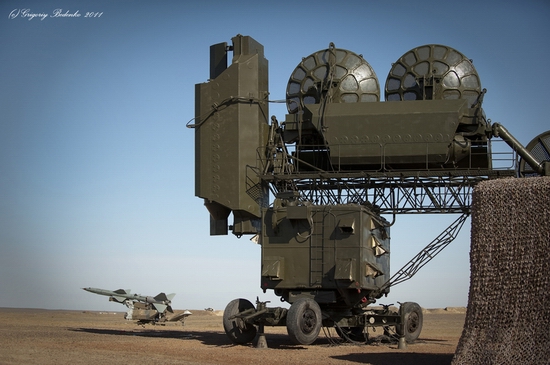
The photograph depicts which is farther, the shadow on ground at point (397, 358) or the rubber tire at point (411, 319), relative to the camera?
the rubber tire at point (411, 319)

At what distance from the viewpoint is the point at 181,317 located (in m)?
39.6

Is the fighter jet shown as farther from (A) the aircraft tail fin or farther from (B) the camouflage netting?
(B) the camouflage netting

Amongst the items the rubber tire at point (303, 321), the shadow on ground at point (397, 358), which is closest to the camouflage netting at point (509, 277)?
the shadow on ground at point (397, 358)

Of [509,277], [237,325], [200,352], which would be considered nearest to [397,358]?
[509,277]

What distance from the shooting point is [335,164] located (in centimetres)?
2381

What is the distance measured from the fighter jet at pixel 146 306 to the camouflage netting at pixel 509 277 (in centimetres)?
2493

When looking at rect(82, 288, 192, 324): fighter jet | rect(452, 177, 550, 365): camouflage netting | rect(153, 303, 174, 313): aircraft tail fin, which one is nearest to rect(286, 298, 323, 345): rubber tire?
rect(452, 177, 550, 365): camouflage netting

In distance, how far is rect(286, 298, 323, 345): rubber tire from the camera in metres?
20.4

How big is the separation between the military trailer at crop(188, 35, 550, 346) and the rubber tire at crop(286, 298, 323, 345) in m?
0.04

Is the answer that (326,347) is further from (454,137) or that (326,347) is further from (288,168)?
(454,137)

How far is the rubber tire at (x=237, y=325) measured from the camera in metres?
22.1

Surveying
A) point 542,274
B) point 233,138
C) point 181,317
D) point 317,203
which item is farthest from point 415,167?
point 181,317

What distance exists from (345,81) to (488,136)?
4800mm

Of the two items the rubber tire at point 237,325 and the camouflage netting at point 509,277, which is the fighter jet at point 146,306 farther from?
the camouflage netting at point 509,277
